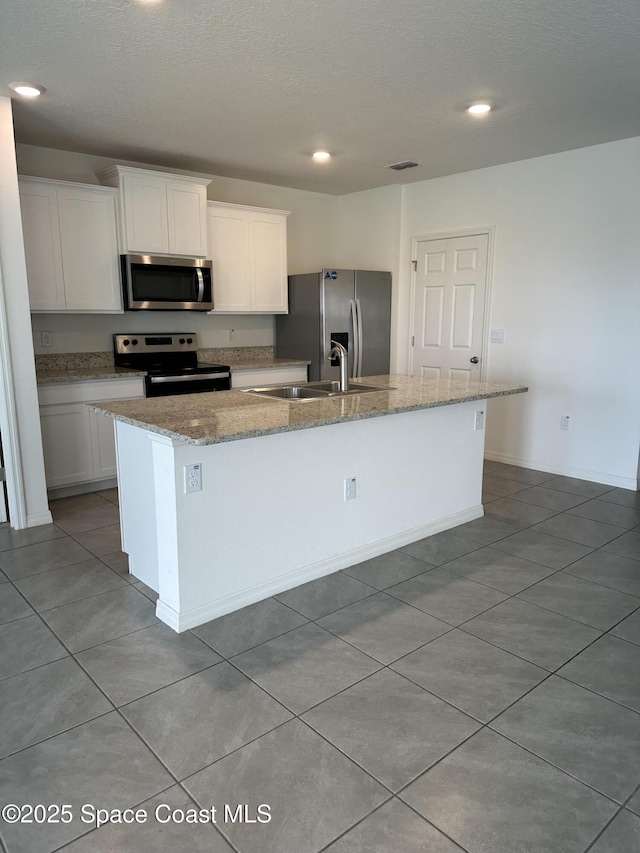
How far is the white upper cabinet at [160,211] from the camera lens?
445cm

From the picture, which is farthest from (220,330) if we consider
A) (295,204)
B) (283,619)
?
(283,619)

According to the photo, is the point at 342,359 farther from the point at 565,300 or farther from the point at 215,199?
the point at 215,199

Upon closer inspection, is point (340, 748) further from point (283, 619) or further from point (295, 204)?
point (295, 204)

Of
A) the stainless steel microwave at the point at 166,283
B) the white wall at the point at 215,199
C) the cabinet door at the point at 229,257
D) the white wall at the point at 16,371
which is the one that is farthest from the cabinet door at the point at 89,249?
the cabinet door at the point at 229,257

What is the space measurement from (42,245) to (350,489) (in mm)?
2863

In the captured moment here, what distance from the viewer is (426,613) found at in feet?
8.76

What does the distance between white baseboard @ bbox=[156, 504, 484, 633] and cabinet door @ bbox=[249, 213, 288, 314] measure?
285 cm

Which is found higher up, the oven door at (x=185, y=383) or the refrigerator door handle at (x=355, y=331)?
the refrigerator door handle at (x=355, y=331)

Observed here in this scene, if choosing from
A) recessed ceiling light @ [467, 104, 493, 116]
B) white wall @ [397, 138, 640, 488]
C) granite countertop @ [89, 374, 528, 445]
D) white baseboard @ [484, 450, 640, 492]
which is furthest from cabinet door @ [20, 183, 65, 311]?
white baseboard @ [484, 450, 640, 492]

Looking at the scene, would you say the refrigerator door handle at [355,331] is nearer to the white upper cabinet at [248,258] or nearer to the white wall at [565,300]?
the white upper cabinet at [248,258]

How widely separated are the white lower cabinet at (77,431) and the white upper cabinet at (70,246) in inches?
24.4

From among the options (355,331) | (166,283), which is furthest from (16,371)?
(355,331)

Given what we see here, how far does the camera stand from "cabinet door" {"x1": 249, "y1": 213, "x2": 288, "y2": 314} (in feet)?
17.7

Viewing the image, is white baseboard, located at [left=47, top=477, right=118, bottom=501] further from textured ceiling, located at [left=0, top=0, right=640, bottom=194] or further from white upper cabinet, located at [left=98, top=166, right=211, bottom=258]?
textured ceiling, located at [left=0, top=0, right=640, bottom=194]
